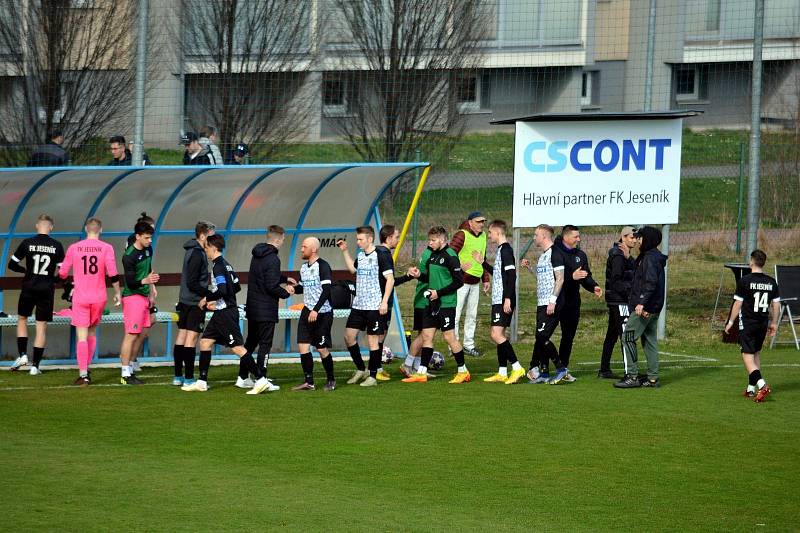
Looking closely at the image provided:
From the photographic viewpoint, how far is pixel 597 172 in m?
16.5

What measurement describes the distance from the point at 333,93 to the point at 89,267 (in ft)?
32.7

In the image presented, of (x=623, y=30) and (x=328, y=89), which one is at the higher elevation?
(x=623, y=30)

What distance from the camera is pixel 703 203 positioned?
87.2ft

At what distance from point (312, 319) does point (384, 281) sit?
109 centimetres

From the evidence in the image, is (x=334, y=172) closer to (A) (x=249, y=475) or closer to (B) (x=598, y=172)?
(B) (x=598, y=172)

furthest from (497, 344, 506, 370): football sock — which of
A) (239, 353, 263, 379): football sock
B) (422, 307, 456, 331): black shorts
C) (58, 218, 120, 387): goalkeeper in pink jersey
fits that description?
(58, 218, 120, 387): goalkeeper in pink jersey

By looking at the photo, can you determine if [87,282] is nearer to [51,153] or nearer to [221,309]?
[221,309]

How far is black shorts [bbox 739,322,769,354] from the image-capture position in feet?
41.5

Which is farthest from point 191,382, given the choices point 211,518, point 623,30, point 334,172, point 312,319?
point 623,30

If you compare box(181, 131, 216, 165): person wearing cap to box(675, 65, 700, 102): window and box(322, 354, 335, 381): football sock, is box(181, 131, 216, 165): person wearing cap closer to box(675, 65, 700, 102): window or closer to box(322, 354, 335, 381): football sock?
box(322, 354, 335, 381): football sock

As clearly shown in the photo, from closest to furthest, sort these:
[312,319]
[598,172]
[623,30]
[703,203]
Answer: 1. [312,319]
2. [598,172]
3. [703,203]
4. [623,30]

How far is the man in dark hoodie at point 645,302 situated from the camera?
13.1m

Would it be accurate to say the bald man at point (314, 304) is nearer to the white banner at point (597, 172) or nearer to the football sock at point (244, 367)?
the football sock at point (244, 367)

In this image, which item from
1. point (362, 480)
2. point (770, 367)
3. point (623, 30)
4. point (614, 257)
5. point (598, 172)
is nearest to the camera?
point (362, 480)
